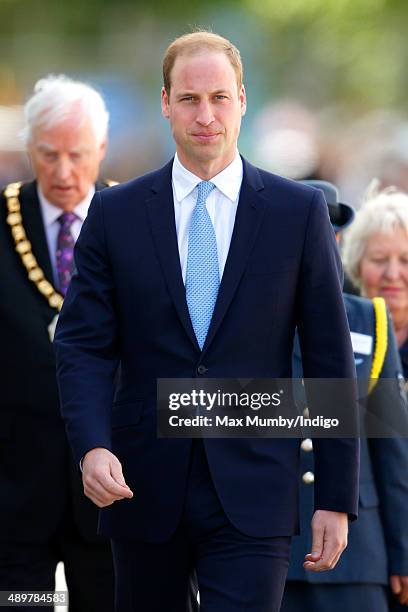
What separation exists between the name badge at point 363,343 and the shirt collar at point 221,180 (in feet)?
3.93

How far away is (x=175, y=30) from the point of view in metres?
19.5

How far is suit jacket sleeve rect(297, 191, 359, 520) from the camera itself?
15.5 feet

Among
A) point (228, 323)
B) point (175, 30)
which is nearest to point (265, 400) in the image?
point (228, 323)

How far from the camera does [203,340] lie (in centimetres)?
472

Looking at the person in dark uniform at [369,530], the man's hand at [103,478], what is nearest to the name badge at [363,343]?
the person in dark uniform at [369,530]

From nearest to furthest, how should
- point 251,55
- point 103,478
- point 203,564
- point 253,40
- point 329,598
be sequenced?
1. point 103,478
2. point 203,564
3. point 329,598
4. point 251,55
5. point 253,40

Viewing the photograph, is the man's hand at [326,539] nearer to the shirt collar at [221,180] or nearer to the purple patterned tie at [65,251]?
the shirt collar at [221,180]

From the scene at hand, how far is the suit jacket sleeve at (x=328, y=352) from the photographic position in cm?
474

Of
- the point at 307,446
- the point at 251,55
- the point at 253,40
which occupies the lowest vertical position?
the point at 307,446

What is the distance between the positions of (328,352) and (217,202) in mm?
532

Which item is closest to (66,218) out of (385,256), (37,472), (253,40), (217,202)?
(37,472)

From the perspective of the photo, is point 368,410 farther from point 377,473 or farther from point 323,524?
point 323,524

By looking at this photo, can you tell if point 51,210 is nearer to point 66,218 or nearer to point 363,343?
point 66,218

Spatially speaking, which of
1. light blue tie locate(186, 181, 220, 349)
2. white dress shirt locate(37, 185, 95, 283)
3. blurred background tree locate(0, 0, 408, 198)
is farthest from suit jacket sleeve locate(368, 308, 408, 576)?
blurred background tree locate(0, 0, 408, 198)
